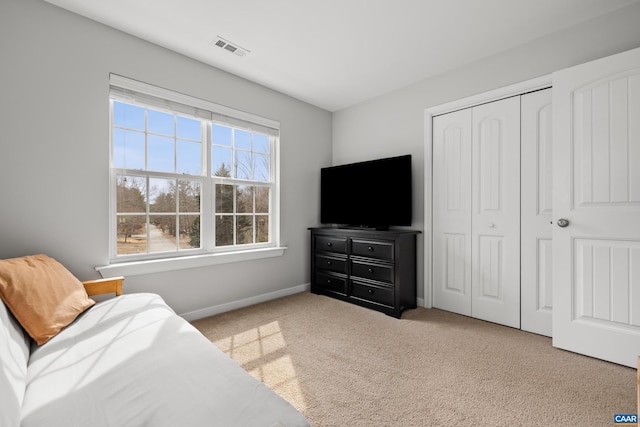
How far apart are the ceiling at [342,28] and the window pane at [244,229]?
1575 mm

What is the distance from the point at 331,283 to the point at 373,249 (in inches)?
30.7

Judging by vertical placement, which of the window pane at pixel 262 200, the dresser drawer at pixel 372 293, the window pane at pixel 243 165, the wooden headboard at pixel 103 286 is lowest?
the dresser drawer at pixel 372 293

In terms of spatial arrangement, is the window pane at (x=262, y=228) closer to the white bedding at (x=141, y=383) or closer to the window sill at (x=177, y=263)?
the window sill at (x=177, y=263)

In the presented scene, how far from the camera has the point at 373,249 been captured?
3.15m

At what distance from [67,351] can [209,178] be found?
1971 millimetres

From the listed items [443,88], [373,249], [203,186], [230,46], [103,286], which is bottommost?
[103,286]

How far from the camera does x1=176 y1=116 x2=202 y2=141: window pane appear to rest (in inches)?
112

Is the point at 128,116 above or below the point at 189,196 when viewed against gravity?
above

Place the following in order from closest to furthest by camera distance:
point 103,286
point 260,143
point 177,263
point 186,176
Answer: point 103,286 → point 177,263 → point 186,176 → point 260,143

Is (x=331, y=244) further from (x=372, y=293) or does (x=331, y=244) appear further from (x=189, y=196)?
(x=189, y=196)

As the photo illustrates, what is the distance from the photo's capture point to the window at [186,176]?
2525mm

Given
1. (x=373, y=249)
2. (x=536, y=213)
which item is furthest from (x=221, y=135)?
(x=536, y=213)

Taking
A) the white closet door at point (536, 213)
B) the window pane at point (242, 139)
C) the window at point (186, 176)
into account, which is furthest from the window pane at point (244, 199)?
the white closet door at point (536, 213)

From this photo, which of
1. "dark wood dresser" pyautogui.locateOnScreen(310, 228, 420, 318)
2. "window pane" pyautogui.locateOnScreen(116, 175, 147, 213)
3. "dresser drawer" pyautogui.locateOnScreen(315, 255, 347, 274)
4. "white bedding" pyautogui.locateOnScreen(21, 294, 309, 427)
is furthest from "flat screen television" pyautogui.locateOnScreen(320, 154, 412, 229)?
"white bedding" pyautogui.locateOnScreen(21, 294, 309, 427)
